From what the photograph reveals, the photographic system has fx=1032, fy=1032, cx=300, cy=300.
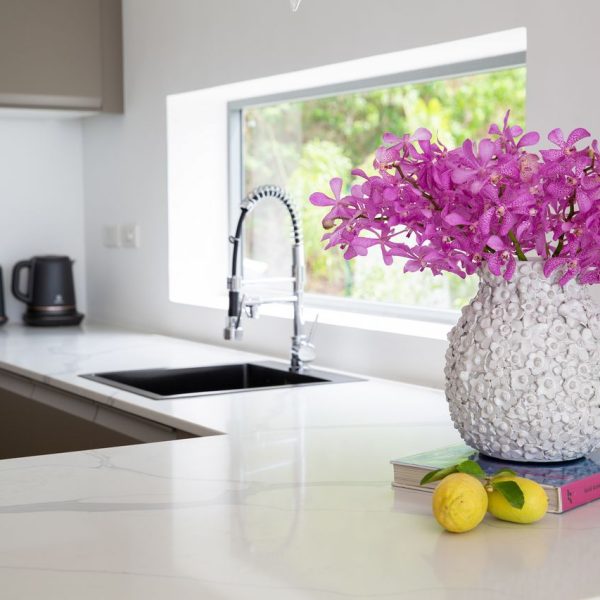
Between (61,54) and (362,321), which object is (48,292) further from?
(362,321)

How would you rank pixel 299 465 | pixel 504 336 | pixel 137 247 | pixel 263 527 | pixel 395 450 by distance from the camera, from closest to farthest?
pixel 263 527
pixel 504 336
pixel 299 465
pixel 395 450
pixel 137 247

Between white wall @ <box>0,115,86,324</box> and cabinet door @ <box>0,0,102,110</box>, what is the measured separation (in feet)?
1.26

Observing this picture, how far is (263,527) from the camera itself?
3.96 ft

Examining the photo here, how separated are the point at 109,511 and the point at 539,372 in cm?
56

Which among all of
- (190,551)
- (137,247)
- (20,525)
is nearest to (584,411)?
(190,551)

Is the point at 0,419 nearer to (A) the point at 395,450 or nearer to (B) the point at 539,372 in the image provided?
(A) the point at 395,450

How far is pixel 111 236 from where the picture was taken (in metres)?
3.52

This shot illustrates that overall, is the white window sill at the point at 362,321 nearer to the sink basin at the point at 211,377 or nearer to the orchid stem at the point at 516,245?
the sink basin at the point at 211,377

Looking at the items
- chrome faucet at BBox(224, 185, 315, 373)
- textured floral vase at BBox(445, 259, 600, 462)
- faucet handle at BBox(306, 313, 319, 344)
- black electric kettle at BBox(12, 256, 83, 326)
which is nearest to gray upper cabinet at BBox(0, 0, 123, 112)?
black electric kettle at BBox(12, 256, 83, 326)

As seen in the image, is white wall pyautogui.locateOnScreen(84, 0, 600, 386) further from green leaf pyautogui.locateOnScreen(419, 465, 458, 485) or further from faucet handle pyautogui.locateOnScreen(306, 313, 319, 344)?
green leaf pyautogui.locateOnScreen(419, 465, 458, 485)

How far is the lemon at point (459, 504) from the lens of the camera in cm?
116

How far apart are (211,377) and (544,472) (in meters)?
1.39

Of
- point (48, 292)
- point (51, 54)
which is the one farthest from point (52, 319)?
point (51, 54)

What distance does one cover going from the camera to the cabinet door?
3.17m
